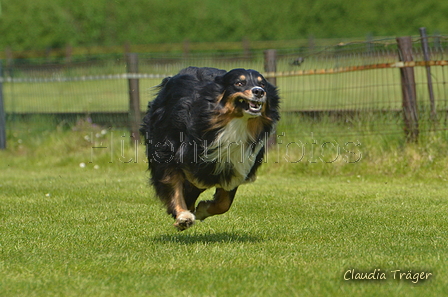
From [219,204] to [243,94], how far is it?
1184mm

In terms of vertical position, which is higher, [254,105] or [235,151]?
[254,105]

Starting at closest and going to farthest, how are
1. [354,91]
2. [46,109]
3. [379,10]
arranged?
[354,91], [46,109], [379,10]

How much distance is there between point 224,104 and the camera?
18.0ft

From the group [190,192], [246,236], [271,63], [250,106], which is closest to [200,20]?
[271,63]

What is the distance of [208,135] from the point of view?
5605mm

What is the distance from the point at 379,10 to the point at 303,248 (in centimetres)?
2947

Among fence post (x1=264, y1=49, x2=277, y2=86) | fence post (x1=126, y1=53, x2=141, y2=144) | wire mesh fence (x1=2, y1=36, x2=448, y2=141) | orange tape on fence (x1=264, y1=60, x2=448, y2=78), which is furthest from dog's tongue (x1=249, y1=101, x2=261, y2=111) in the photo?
fence post (x1=126, y1=53, x2=141, y2=144)

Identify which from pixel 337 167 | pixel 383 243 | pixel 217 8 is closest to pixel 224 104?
pixel 383 243

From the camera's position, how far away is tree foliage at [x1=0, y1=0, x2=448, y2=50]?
108ft

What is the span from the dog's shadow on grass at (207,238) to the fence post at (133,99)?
21.5 ft

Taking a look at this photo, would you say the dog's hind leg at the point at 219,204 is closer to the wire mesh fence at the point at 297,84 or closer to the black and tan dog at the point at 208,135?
the black and tan dog at the point at 208,135

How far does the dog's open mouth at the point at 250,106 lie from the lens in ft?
17.5

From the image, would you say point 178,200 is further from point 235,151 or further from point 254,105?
point 254,105

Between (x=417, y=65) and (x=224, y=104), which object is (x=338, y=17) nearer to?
(x=417, y=65)
